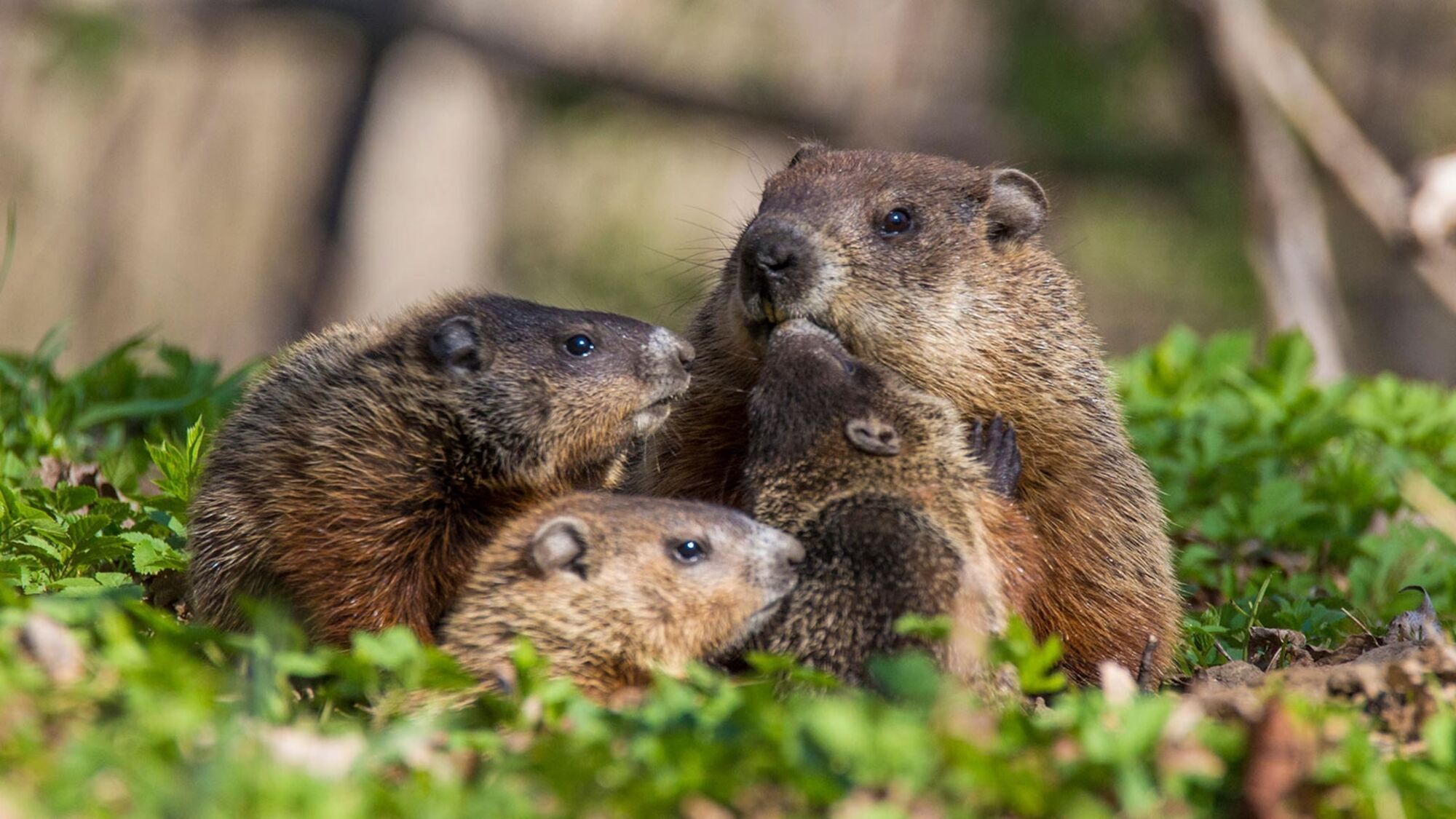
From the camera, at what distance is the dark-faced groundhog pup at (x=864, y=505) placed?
15.1 feet

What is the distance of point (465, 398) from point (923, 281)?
181 cm

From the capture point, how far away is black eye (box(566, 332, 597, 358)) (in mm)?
5680

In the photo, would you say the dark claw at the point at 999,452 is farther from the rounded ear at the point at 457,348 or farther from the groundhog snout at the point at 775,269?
the rounded ear at the point at 457,348

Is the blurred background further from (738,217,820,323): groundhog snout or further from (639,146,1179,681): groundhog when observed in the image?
(738,217,820,323): groundhog snout

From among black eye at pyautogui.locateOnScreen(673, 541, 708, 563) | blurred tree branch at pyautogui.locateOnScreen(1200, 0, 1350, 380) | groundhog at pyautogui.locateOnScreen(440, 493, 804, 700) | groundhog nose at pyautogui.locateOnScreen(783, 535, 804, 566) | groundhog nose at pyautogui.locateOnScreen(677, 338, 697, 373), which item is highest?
blurred tree branch at pyautogui.locateOnScreen(1200, 0, 1350, 380)

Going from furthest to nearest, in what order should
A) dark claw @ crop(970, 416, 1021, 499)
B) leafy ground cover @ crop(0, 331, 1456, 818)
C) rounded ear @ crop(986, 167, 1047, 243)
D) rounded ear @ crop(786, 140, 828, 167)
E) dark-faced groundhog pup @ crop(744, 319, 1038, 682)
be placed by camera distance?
rounded ear @ crop(786, 140, 828, 167), rounded ear @ crop(986, 167, 1047, 243), dark claw @ crop(970, 416, 1021, 499), dark-faced groundhog pup @ crop(744, 319, 1038, 682), leafy ground cover @ crop(0, 331, 1456, 818)

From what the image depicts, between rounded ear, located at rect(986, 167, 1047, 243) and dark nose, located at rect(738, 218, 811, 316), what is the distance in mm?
1022

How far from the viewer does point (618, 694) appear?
4.64 meters

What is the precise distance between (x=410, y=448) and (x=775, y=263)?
1494 mm

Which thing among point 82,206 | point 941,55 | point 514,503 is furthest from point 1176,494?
point 82,206

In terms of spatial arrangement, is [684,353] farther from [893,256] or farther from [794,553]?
[794,553]

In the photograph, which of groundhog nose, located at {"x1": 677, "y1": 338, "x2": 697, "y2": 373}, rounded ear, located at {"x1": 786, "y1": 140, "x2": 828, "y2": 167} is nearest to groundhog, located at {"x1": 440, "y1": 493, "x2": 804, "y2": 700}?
groundhog nose, located at {"x1": 677, "y1": 338, "x2": 697, "y2": 373}

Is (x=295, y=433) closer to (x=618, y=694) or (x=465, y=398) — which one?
(x=465, y=398)

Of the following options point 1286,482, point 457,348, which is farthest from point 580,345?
point 1286,482
